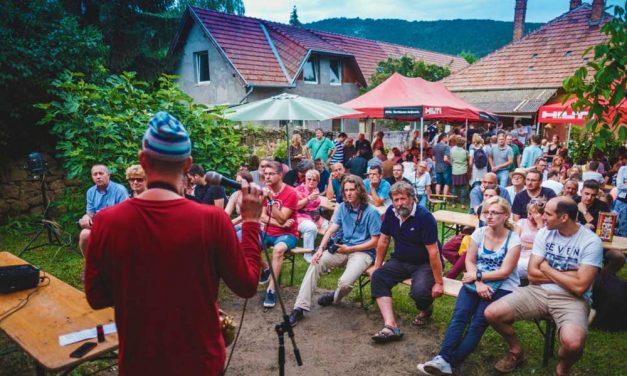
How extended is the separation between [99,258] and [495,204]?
320cm

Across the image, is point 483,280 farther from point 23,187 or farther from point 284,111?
point 23,187

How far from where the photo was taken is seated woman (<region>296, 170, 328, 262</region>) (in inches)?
223

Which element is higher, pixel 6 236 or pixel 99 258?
pixel 99 258

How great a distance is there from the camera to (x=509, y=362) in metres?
3.52

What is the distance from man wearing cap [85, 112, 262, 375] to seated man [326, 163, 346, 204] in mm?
5434

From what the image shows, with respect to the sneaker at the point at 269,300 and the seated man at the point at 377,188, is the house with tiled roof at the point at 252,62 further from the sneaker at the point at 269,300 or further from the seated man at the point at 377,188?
the sneaker at the point at 269,300

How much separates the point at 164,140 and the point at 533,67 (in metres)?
18.4

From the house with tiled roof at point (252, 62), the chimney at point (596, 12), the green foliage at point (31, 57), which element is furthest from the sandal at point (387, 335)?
the chimney at point (596, 12)

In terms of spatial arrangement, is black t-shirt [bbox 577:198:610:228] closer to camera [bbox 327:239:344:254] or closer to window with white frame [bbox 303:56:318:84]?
camera [bbox 327:239:344:254]

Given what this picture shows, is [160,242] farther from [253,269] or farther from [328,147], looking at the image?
[328,147]

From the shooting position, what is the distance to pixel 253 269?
174 centimetres

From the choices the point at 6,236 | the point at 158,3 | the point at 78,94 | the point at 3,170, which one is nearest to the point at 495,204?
the point at 78,94

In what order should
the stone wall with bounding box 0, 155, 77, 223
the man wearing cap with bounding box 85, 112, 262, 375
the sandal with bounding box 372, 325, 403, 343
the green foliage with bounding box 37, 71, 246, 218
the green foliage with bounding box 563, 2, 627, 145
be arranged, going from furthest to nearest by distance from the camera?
the stone wall with bounding box 0, 155, 77, 223
the green foliage with bounding box 37, 71, 246, 218
the sandal with bounding box 372, 325, 403, 343
the green foliage with bounding box 563, 2, 627, 145
the man wearing cap with bounding box 85, 112, 262, 375

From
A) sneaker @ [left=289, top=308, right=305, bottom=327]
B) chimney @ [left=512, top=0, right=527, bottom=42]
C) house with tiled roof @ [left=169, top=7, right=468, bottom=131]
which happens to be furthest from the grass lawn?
chimney @ [left=512, top=0, right=527, bottom=42]
